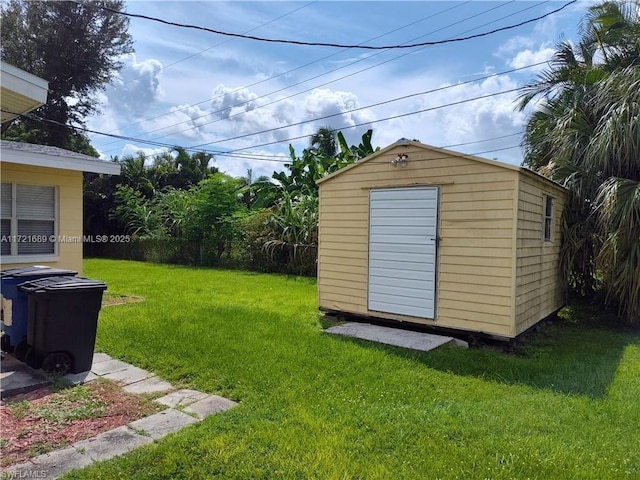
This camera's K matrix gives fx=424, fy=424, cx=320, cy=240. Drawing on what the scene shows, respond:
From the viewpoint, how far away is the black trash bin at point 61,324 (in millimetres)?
4012

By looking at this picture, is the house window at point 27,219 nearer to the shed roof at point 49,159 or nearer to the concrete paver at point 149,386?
the shed roof at point 49,159

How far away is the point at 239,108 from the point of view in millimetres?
19188

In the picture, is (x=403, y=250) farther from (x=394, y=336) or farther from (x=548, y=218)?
(x=548, y=218)

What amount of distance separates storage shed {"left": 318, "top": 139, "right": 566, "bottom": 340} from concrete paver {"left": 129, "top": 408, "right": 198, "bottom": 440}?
357 cm

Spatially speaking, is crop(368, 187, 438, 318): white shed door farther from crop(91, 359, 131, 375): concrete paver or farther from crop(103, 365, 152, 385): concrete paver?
crop(91, 359, 131, 375): concrete paver

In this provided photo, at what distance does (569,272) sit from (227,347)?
608 centimetres

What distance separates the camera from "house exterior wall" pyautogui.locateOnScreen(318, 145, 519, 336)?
16.9ft

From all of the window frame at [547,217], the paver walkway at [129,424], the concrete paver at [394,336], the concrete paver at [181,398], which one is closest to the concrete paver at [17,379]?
the paver walkway at [129,424]

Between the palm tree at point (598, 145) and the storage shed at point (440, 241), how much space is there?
0.68 metres

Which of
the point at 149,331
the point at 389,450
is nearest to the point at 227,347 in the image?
the point at 149,331

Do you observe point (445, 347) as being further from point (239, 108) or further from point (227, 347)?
point (239, 108)

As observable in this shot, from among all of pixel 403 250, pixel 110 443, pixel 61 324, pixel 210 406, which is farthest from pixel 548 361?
pixel 61 324

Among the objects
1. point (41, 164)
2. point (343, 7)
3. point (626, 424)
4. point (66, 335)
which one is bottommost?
point (626, 424)

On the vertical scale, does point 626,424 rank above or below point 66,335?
below
